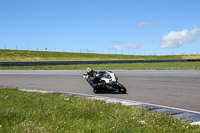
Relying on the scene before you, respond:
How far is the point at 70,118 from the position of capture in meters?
6.87

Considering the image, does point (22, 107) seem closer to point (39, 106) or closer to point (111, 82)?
point (39, 106)

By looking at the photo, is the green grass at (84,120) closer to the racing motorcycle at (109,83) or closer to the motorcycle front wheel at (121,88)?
the racing motorcycle at (109,83)

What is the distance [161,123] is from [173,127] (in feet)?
1.28

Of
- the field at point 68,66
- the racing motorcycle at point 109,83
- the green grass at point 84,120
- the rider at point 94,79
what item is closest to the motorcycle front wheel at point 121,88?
the racing motorcycle at point 109,83

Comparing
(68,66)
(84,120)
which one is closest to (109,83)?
(84,120)

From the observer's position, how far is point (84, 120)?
6621 mm

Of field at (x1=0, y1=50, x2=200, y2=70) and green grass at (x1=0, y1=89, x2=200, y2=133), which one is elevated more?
field at (x1=0, y1=50, x2=200, y2=70)

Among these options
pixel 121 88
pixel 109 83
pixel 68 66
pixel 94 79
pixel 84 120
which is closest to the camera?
pixel 84 120

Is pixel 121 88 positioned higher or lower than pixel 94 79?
lower

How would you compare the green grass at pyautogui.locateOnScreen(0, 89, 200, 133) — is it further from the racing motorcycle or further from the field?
the field

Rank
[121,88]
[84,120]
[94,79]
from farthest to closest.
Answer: [94,79]
[121,88]
[84,120]

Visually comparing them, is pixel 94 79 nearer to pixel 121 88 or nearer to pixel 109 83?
pixel 109 83

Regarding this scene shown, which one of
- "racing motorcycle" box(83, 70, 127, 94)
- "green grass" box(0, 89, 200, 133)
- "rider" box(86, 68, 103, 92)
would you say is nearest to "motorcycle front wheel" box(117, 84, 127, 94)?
"racing motorcycle" box(83, 70, 127, 94)

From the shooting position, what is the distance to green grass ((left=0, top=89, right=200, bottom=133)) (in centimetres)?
577
